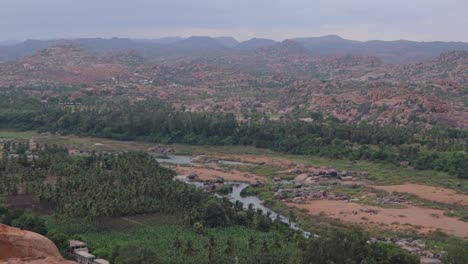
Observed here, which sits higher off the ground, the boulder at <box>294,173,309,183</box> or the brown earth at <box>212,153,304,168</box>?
the boulder at <box>294,173,309,183</box>

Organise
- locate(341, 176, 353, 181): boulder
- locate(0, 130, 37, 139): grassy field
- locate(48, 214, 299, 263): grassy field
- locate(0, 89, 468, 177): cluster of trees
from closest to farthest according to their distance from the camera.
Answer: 1. locate(48, 214, 299, 263): grassy field
2. locate(341, 176, 353, 181): boulder
3. locate(0, 89, 468, 177): cluster of trees
4. locate(0, 130, 37, 139): grassy field

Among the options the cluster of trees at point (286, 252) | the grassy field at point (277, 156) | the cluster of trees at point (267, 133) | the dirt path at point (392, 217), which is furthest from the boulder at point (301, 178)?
the cluster of trees at point (286, 252)

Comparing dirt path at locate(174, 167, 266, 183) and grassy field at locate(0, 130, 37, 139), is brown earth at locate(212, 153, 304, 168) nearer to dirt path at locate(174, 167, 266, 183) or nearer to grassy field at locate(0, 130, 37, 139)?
dirt path at locate(174, 167, 266, 183)

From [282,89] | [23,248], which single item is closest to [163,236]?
[23,248]

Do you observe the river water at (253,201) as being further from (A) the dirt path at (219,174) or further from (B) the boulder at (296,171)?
(B) the boulder at (296,171)

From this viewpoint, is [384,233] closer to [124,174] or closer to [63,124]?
[124,174]

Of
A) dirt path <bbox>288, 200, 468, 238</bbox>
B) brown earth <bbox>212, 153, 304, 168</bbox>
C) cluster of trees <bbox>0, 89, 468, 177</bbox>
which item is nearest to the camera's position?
dirt path <bbox>288, 200, 468, 238</bbox>

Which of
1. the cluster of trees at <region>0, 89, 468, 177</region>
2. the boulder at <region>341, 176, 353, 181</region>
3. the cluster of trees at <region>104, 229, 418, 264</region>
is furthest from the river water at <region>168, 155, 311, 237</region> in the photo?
the cluster of trees at <region>0, 89, 468, 177</region>
